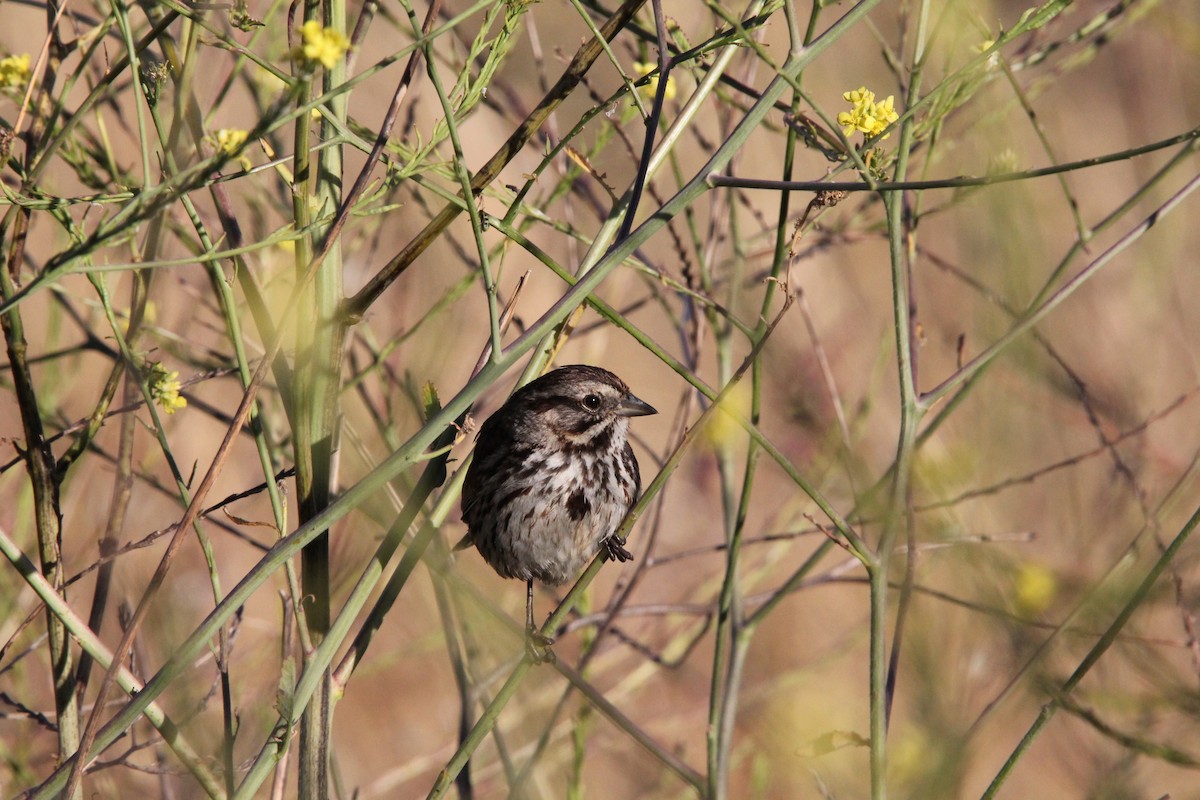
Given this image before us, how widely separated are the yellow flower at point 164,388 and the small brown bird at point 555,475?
4.56 ft

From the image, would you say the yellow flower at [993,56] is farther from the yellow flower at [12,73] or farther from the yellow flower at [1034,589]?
the yellow flower at [12,73]

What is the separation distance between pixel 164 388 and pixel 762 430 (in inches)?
61.8

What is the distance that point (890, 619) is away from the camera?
229 inches

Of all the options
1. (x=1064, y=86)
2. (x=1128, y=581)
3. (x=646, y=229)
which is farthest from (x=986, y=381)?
(x=1064, y=86)

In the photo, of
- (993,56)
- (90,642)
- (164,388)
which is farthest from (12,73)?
(993,56)

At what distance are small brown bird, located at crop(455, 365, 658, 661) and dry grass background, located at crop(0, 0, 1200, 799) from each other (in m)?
0.21

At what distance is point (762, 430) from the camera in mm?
3248

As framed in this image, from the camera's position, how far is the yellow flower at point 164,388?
2.63m

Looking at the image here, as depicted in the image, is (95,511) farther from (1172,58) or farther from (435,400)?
(1172,58)

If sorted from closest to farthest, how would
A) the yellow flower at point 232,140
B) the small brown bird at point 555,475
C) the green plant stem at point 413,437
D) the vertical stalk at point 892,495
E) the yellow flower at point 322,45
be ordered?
the yellow flower at point 322,45 < the green plant stem at point 413,437 < the yellow flower at point 232,140 < the vertical stalk at point 892,495 < the small brown bird at point 555,475

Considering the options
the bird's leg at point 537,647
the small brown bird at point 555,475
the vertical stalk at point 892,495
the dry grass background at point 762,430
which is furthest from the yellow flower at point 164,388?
the vertical stalk at point 892,495

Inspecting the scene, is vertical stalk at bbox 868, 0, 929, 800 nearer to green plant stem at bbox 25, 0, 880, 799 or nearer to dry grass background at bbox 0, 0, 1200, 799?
dry grass background at bbox 0, 0, 1200, 799

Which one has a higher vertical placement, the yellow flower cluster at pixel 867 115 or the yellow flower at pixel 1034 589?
the yellow flower cluster at pixel 867 115

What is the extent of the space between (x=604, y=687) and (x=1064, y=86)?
533 cm
